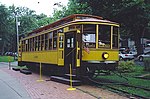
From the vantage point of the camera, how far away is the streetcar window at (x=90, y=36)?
49.6 ft

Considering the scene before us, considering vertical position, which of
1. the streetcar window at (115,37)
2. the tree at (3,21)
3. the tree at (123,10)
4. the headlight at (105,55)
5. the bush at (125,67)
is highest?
the tree at (3,21)

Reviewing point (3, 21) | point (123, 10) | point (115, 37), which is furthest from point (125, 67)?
point (3, 21)

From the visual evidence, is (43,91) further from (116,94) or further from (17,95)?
(116,94)

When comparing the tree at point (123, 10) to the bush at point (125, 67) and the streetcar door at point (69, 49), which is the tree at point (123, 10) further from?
the streetcar door at point (69, 49)

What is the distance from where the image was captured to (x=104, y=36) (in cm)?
1537

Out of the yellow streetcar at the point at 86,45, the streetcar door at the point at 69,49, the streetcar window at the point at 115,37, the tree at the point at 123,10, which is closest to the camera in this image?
the yellow streetcar at the point at 86,45

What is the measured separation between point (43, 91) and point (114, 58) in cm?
434

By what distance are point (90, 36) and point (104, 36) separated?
0.74m

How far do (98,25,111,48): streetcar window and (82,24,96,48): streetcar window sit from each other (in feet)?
0.99

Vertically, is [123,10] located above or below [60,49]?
above

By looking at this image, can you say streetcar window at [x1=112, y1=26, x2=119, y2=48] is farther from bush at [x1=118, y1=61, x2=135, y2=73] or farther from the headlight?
bush at [x1=118, y1=61, x2=135, y2=73]

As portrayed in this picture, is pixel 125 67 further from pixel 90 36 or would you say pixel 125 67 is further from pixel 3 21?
pixel 3 21

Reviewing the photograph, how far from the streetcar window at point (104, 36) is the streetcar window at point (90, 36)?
0.99ft

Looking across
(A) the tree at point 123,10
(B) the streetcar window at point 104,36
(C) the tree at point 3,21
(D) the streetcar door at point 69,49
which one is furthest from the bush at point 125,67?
(C) the tree at point 3,21
